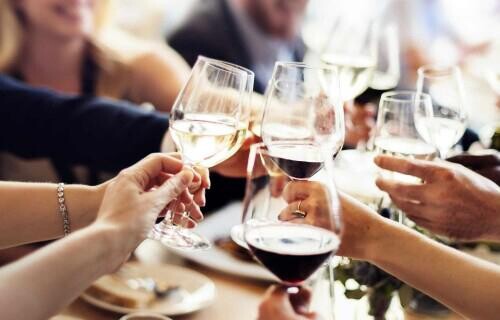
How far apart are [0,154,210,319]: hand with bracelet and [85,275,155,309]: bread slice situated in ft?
0.37

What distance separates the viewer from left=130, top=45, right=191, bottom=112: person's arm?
217 cm

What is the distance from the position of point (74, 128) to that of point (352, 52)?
27.4 inches

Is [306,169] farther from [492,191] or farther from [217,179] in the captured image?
[217,179]

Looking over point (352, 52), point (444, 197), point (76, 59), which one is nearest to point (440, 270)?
point (444, 197)

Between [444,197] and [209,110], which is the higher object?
[209,110]

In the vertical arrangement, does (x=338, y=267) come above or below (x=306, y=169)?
below

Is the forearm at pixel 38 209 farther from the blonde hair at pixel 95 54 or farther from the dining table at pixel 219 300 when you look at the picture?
the blonde hair at pixel 95 54

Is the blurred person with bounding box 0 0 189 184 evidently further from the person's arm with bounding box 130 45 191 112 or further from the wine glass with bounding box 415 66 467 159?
the wine glass with bounding box 415 66 467 159

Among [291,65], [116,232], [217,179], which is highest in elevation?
[291,65]

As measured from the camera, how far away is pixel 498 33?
3.32 m

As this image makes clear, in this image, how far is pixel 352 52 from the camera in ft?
5.47

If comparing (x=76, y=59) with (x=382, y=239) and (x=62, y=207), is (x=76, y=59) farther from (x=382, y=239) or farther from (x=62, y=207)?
(x=382, y=239)

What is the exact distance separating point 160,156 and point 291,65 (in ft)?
0.79

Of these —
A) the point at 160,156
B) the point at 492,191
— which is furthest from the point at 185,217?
the point at 492,191
